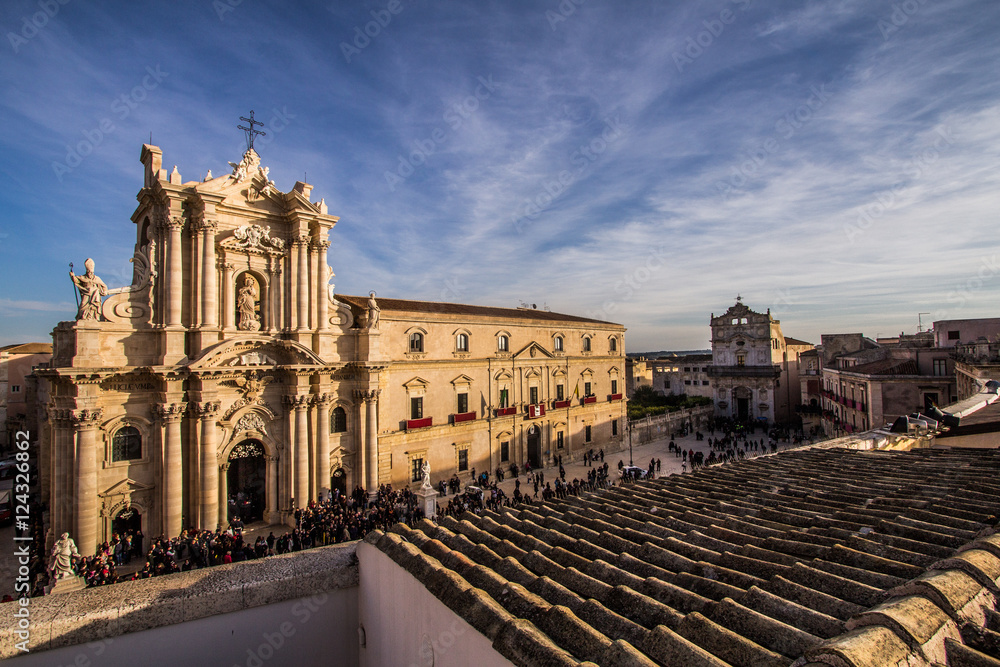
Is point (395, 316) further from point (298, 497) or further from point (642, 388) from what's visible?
point (642, 388)

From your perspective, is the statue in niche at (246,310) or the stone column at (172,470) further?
the statue in niche at (246,310)

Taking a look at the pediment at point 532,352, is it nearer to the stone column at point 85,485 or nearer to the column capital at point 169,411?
the column capital at point 169,411

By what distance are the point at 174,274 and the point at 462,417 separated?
53.1 ft

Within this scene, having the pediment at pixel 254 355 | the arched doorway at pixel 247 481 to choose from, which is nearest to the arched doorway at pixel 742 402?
the pediment at pixel 254 355

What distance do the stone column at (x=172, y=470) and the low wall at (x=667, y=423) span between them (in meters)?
30.4

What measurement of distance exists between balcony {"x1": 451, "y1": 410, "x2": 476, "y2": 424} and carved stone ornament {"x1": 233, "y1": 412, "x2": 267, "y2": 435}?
1068 centimetres

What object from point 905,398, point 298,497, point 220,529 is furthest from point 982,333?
point 220,529

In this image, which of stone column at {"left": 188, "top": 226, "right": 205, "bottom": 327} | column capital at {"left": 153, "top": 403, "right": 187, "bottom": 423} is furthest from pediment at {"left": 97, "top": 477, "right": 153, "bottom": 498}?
stone column at {"left": 188, "top": 226, "right": 205, "bottom": 327}

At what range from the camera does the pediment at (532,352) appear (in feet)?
108

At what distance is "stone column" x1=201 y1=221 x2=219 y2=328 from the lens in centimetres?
2023

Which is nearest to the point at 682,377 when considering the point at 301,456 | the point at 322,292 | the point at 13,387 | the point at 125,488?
the point at 322,292

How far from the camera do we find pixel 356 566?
6.57 meters

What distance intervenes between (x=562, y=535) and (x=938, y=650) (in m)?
3.76

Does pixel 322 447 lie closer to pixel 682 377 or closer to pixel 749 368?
pixel 749 368
